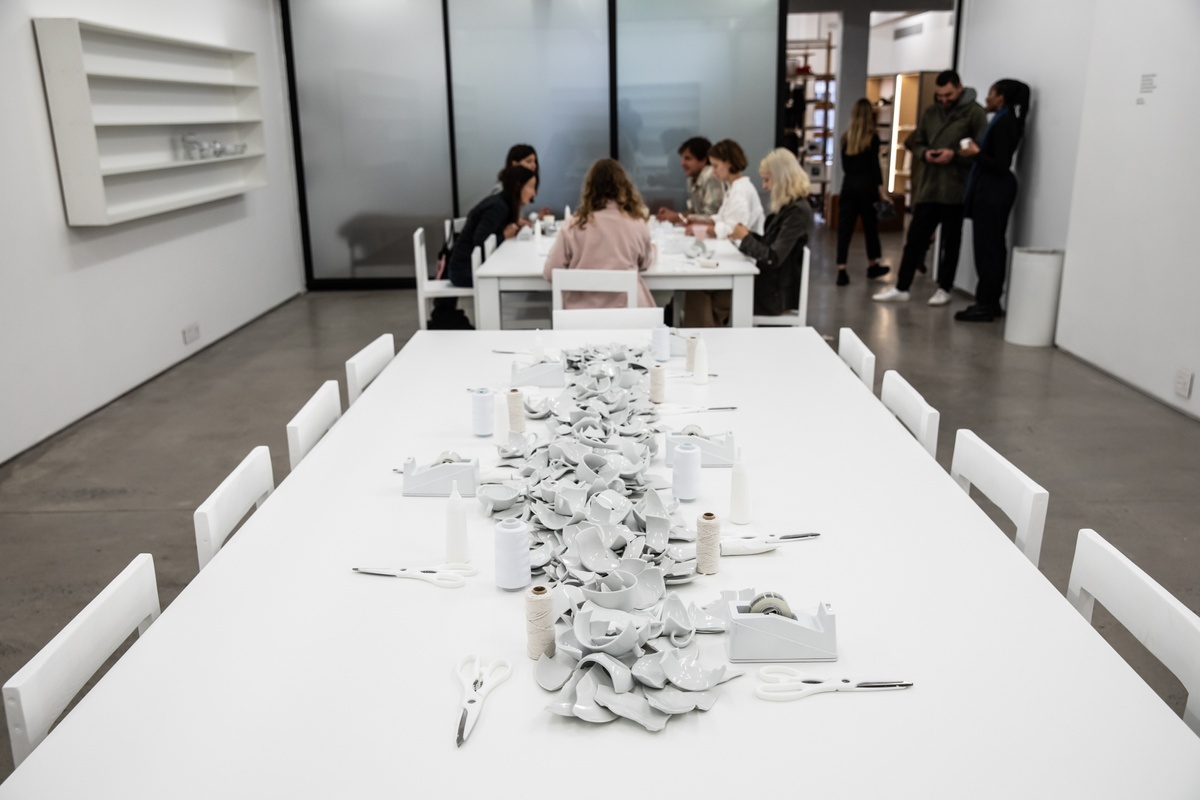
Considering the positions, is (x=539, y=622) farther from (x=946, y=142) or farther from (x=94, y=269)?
(x=946, y=142)

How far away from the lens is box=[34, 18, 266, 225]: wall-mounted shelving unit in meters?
4.53

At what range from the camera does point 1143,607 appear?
1447mm

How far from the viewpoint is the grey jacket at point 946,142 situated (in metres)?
6.84

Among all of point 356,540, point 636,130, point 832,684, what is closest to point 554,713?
point 832,684

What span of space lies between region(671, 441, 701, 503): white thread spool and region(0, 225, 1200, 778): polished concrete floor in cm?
36

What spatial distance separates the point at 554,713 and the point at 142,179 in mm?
5198

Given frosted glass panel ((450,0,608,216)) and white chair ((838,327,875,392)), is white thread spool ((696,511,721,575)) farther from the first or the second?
frosted glass panel ((450,0,608,216))

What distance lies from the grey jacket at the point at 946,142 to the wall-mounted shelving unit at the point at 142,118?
16.1 feet

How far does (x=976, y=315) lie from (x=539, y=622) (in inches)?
236

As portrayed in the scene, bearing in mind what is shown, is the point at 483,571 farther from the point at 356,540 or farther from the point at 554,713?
the point at 554,713

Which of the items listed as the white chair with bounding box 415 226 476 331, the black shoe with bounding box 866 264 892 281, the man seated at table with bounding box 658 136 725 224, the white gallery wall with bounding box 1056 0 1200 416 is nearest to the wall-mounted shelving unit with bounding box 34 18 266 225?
the white chair with bounding box 415 226 476 331

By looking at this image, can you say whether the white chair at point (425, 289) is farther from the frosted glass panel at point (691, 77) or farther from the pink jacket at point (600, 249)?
the frosted glass panel at point (691, 77)

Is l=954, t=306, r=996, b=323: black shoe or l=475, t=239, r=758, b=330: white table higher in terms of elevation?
l=475, t=239, r=758, b=330: white table

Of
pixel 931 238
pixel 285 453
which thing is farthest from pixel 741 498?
pixel 931 238
